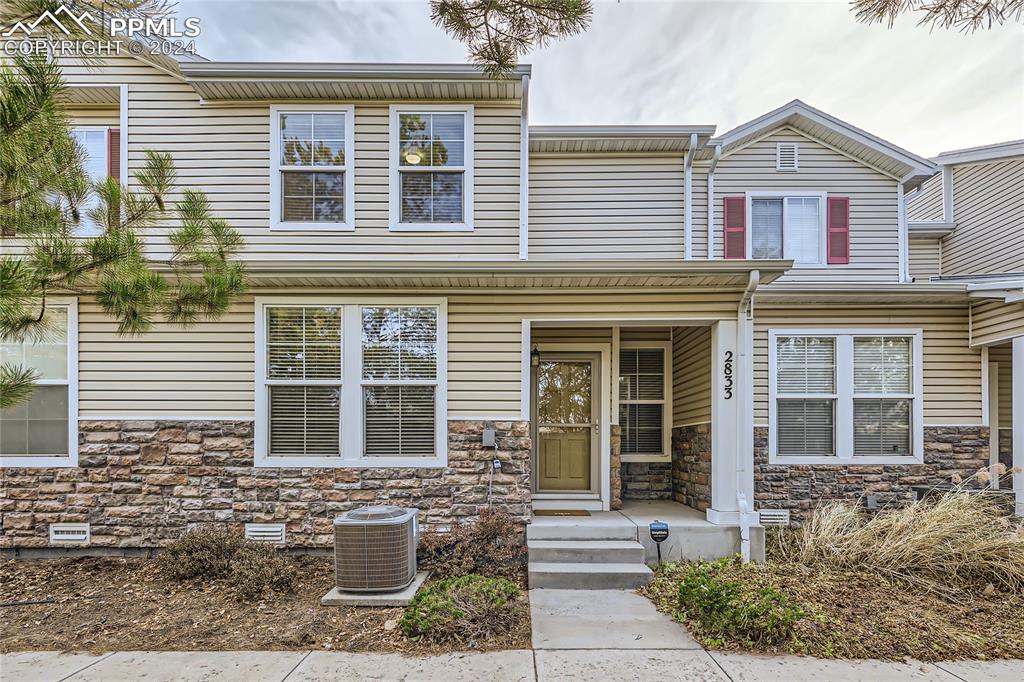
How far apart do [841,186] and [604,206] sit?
11.3ft

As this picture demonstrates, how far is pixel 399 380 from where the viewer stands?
233 inches

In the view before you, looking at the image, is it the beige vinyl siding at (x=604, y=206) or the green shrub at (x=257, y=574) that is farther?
the beige vinyl siding at (x=604, y=206)

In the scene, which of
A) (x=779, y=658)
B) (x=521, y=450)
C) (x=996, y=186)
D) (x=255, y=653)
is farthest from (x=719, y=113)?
(x=255, y=653)

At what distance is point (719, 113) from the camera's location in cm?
958

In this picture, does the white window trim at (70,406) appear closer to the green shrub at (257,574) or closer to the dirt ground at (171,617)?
the dirt ground at (171,617)

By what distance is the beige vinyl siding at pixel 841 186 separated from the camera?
26.4 ft

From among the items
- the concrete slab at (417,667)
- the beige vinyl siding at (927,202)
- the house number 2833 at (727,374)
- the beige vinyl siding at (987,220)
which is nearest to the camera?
the concrete slab at (417,667)

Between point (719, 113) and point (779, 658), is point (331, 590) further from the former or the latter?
point (719, 113)

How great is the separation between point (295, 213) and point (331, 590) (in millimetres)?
3855

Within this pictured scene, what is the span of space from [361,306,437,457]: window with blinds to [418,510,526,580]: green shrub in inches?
34.1

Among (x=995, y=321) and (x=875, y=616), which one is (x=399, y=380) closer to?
(x=875, y=616)

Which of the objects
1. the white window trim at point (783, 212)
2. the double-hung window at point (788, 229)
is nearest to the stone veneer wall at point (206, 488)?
the white window trim at point (783, 212)

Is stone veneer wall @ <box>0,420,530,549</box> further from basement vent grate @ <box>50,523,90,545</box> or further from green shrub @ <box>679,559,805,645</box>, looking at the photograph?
green shrub @ <box>679,559,805,645</box>

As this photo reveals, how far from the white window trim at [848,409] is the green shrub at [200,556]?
6070 millimetres
